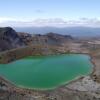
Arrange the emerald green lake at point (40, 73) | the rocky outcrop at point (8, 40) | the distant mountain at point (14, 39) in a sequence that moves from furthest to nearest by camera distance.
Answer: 1. the distant mountain at point (14, 39)
2. the rocky outcrop at point (8, 40)
3. the emerald green lake at point (40, 73)

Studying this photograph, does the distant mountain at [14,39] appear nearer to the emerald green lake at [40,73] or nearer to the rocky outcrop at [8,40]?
the rocky outcrop at [8,40]

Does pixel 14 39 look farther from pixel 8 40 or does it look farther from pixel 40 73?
pixel 40 73

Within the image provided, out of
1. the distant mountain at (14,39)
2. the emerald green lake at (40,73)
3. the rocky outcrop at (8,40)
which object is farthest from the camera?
the distant mountain at (14,39)

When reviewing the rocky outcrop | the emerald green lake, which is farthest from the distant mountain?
the emerald green lake

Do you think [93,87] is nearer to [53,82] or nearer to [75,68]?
[53,82]

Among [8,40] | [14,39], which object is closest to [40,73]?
[8,40]

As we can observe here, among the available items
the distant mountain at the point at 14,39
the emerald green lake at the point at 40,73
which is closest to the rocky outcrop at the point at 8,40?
the distant mountain at the point at 14,39

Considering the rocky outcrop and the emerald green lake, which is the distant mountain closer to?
the rocky outcrop

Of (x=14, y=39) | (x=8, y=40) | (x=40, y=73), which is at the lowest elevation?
(x=40, y=73)

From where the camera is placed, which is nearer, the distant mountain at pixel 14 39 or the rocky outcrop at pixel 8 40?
the rocky outcrop at pixel 8 40
